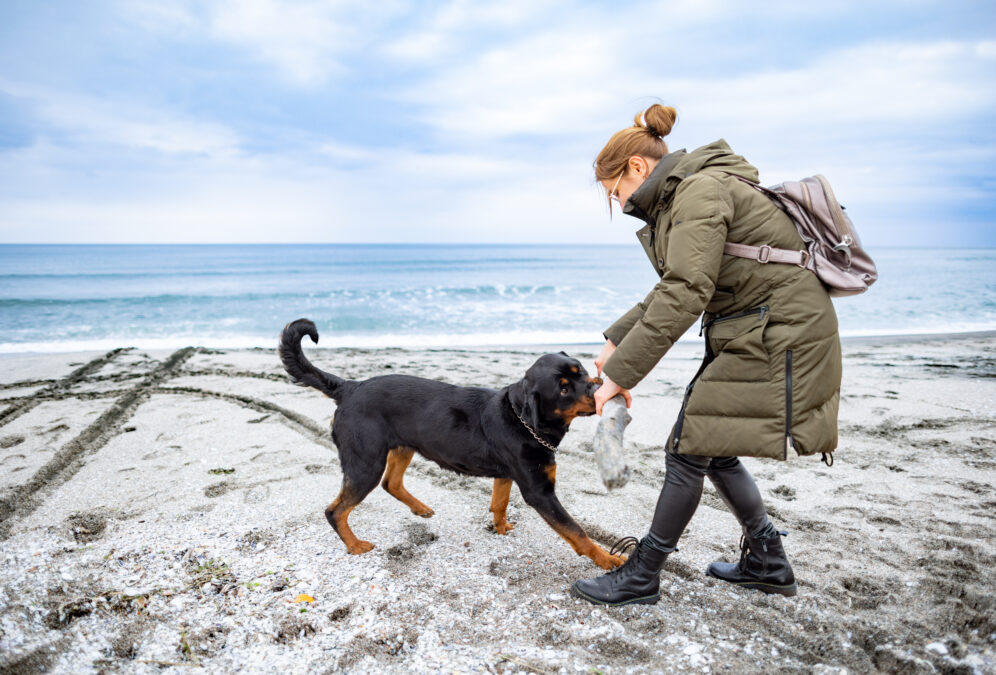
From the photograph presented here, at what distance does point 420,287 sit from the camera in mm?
26125

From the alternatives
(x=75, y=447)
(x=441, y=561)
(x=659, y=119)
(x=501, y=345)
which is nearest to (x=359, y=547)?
(x=441, y=561)

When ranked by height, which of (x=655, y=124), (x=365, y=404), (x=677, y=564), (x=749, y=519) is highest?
(x=655, y=124)

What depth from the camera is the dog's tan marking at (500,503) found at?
350 cm

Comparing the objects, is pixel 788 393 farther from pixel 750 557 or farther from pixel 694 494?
pixel 750 557

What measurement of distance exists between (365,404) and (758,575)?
7.39ft

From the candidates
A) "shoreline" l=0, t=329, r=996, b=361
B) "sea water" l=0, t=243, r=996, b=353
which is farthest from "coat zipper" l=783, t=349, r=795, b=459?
"sea water" l=0, t=243, r=996, b=353

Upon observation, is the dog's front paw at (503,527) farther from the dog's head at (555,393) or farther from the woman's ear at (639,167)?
the woman's ear at (639,167)

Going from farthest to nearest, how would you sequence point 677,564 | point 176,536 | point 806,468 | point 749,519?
point 806,468 → point 176,536 → point 677,564 → point 749,519

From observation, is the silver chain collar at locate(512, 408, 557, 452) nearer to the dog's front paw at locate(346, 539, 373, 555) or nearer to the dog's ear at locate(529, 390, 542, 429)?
the dog's ear at locate(529, 390, 542, 429)

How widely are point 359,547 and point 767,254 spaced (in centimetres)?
259

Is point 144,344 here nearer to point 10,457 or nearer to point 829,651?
point 10,457

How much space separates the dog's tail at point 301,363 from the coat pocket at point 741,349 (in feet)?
7.14

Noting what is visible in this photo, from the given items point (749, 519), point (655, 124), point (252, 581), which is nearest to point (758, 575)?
point (749, 519)

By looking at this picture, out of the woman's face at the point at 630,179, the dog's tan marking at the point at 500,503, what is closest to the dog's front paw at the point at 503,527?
the dog's tan marking at the point at 500,503
